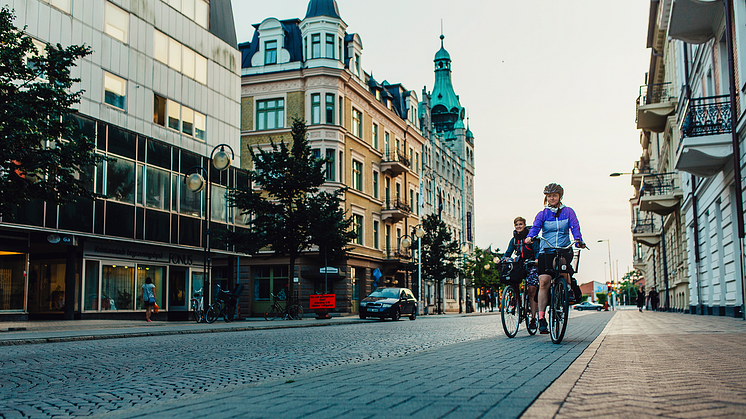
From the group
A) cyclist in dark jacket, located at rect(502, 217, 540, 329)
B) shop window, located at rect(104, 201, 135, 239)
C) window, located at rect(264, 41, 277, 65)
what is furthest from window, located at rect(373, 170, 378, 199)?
cyclist in dark jacket, located at rect(502, 217, 540, 329)

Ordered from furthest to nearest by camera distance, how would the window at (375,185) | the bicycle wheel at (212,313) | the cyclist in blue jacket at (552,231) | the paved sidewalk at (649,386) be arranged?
1. the window at (375,185)
2. the bicycle wheel at (212,313)
3. the cyclist in blue jacket at (552,231)
4. the paved sidewalk at (649,386)

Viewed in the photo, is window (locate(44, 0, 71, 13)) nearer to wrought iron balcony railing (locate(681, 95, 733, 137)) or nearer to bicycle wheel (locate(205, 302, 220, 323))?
bicycle wheel (locate(205, 302, 220, 323))

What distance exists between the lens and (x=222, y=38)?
109 feet

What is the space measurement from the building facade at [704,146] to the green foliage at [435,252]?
18.5 metres

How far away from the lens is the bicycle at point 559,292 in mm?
8788

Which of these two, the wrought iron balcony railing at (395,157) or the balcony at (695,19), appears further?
the wrought iron balcony railing at (395,157)

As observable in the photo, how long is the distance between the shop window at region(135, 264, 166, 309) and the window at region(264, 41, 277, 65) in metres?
20.4

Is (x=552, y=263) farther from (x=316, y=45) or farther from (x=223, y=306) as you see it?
(x=316, y=45)

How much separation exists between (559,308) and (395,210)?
1604 inches

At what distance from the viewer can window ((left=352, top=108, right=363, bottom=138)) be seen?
4544 centimetres

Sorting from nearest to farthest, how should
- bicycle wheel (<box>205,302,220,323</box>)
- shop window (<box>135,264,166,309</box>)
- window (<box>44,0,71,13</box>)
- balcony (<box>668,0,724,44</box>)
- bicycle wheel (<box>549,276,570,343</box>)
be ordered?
bicycle wheel (<box>549,276,570,343</box>) → balcony (<box>668,0,724,44</box>) → window (<box>44,0,71,13</box>) → bicycle wheel (<box>205,302,220,323</box>) → shop window (<box>135,264,166,309</box>)

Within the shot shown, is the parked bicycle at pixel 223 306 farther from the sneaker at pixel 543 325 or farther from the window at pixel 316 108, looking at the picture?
the window at pixel 316 108

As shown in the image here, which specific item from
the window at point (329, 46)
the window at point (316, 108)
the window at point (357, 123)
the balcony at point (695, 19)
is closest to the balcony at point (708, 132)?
the balcony at point (695, 19)

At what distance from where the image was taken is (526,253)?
1022cm
